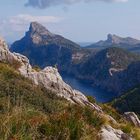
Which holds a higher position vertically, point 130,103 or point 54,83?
point 54,83

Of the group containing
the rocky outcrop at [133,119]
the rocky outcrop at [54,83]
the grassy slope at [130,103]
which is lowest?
the grassy slope at [130,103]

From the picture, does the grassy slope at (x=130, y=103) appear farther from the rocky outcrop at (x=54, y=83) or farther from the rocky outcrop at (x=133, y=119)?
the rocky outcrop at (x=133, y=119)

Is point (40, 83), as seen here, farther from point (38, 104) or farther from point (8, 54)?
point (38, 104)

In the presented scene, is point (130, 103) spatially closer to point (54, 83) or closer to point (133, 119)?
point (54, 83)

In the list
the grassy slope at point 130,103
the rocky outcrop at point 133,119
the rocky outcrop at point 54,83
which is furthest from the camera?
the grassy slope at point 130,103

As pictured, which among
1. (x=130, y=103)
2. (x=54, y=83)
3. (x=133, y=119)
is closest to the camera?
(x=133, y=119)

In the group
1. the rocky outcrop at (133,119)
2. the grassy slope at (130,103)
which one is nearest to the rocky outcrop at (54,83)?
the rocky outcrop at (133,119)

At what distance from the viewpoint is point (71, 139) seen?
941 cm

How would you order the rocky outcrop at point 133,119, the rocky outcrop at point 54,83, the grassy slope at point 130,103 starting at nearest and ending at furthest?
the rocky outcrop at point 133,119
the rocky outcrop at point 54,83
the grassy slope at point 130,103

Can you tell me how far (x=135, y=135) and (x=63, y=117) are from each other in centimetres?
642

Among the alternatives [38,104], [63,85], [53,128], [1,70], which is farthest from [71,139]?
[63,85]

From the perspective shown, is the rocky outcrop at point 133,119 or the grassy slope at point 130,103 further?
the grassy slope at point 130,103

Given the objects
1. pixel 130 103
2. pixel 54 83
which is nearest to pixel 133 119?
pixel 54 83

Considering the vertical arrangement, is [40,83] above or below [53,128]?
below
